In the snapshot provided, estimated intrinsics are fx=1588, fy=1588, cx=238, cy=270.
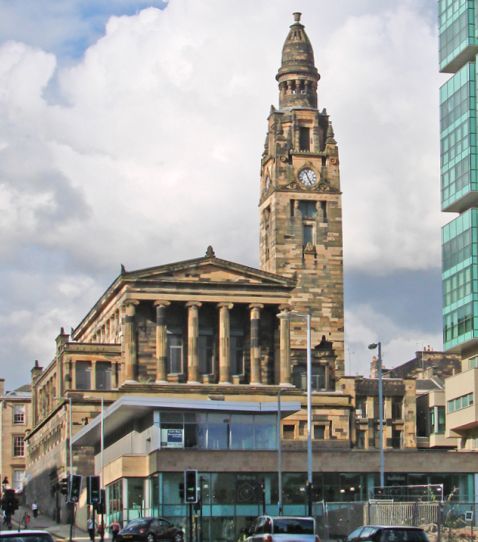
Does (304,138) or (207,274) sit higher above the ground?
(304,138)

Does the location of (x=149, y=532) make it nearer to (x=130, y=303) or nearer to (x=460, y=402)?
(x=460, y=402)

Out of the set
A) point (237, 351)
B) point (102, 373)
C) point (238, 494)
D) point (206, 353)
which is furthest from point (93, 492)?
point (237, 351)

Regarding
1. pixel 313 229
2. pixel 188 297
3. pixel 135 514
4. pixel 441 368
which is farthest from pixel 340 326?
pixel 135 514

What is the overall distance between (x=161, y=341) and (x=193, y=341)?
2.90 m

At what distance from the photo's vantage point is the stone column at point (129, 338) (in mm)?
142750

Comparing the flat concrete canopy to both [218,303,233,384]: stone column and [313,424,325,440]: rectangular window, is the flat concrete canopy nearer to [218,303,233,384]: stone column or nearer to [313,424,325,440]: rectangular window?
[218,303,233,384]: stone column

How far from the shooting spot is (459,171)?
12475 centimetres

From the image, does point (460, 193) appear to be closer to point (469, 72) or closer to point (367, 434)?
point (469, 72)

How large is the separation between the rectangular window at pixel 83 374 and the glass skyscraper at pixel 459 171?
3527cm

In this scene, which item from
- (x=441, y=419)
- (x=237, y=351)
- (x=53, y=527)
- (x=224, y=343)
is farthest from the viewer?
(x=441, y=419)

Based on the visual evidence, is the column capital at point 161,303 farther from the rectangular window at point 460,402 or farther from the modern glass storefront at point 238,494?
the modern glass storefront at point 238,494

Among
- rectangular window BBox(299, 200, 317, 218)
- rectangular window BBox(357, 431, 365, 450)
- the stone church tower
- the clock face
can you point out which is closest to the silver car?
the stone church tower

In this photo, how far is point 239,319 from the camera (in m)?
148

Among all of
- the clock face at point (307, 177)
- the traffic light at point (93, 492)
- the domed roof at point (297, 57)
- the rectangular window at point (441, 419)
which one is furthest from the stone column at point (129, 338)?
the traffic light at point (93, 492)
